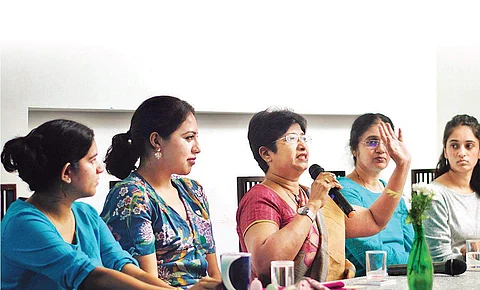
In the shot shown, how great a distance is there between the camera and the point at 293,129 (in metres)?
3.19

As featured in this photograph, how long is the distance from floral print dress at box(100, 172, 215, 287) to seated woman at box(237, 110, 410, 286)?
0.72 ft

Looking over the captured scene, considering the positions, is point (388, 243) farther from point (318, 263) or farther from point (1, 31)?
point (1, 31)

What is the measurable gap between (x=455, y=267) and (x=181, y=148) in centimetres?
106

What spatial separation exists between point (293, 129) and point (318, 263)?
53 centimetres

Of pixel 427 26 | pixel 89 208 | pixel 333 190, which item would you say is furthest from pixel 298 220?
pixel 427 26

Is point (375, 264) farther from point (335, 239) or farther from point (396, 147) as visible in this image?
point (396, 147)

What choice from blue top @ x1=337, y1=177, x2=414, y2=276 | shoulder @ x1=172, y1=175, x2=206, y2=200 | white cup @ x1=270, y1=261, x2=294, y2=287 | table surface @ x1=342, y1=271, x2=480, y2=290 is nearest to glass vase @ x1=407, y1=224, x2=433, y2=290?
table surface @ x1=342, y1=271, x2=480, y2=290

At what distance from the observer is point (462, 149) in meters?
3.99

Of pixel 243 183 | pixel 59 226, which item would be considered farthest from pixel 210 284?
pixel 243 183

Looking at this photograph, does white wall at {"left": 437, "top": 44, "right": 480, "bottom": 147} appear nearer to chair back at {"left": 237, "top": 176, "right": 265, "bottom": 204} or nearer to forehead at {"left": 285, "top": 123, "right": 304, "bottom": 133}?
chair back at {"left": 237, "top": 176, "right": 265, "bottom": 204}

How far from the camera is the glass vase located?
235 cm

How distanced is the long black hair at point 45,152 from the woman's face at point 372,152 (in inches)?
67.5

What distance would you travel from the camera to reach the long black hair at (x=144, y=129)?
290cm

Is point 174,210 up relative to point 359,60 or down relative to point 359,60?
down
